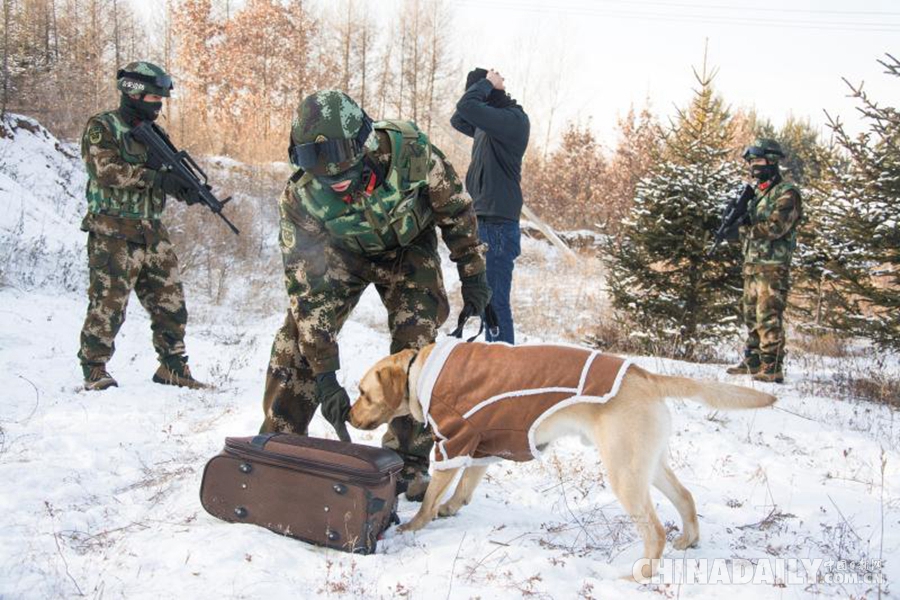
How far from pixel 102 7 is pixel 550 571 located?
2883cm

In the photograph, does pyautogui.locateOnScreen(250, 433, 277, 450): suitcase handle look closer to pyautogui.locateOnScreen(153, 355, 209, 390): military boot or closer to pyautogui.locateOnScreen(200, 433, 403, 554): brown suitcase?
pyautogui.locateOnScreen(200, 433, 403, 554): brown suitcase

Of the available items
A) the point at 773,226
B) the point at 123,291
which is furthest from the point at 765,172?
the point at 123,291

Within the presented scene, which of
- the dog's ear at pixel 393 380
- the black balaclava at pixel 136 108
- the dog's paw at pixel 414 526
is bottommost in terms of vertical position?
the dog's paw at pixel 414 526

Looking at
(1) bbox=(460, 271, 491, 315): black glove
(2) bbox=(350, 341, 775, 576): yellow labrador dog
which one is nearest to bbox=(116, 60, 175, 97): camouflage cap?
(1) bbox=(460, 271, 491, 315): black glove

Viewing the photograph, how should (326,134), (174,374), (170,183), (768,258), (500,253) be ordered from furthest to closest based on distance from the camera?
(768,258) < (174,374) < (500,253) < (170,183) < (326,134)

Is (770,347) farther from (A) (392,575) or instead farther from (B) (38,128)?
(B) (38,128)

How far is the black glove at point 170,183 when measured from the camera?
573cm

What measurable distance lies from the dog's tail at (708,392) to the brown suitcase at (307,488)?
132cm

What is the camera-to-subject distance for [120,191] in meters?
5.64

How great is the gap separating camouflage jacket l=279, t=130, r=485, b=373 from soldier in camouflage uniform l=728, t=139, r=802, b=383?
5113 mm

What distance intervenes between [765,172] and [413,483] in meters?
6.19

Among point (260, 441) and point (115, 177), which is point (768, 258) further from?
point (115, 177)

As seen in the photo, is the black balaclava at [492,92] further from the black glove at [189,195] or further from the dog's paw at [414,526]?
the dog's paw at [414,526]

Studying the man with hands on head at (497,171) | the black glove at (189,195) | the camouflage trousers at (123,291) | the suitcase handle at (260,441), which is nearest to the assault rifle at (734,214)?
the man with hands on head at (497,171)
